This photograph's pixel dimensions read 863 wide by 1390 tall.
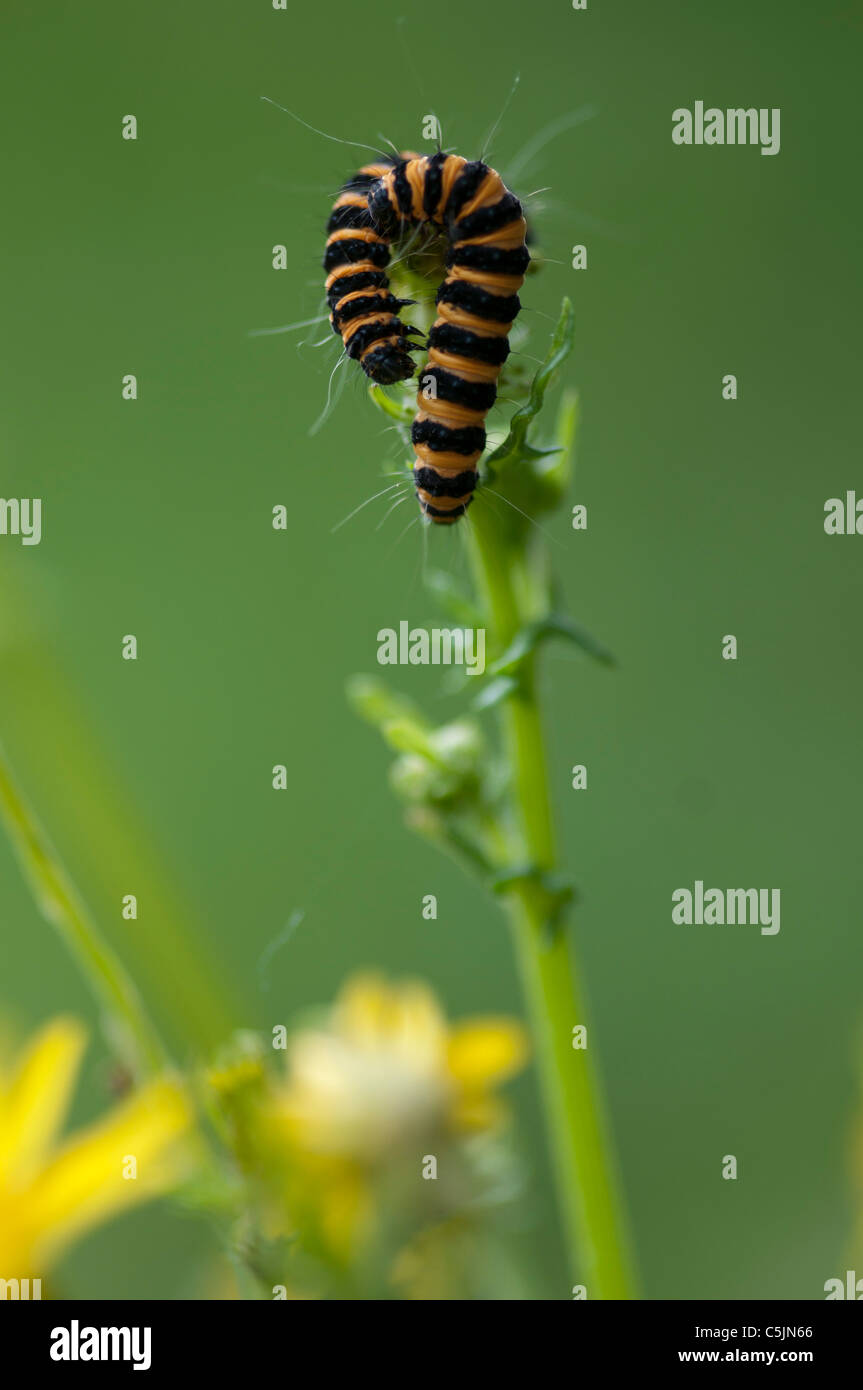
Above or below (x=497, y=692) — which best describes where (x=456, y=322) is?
above

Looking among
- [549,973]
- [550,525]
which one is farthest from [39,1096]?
[550,525]

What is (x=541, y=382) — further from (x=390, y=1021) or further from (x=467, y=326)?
(x=390, y=1021)

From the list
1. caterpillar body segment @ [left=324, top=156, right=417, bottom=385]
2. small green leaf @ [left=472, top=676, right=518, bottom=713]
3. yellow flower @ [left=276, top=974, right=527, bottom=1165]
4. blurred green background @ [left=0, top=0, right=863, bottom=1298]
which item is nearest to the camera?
small green leaf @ [left=472, top=676, right=518, bottom=713]

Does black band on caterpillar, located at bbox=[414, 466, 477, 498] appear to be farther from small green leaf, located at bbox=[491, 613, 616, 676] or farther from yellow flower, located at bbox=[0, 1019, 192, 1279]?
yellow flower, located at bbox=[0, 1019, 192, 1279]

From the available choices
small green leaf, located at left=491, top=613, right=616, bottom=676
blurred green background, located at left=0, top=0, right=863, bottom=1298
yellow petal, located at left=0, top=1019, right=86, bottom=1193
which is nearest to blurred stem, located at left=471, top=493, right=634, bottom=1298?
small green leaf, located at left=491, top=613, right=616, bottom=676

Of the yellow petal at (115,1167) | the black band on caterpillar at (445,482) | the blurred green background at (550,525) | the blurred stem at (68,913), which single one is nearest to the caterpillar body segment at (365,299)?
the black band on caterpillar at (445,482)

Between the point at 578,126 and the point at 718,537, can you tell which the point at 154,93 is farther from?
the point at 718,537
